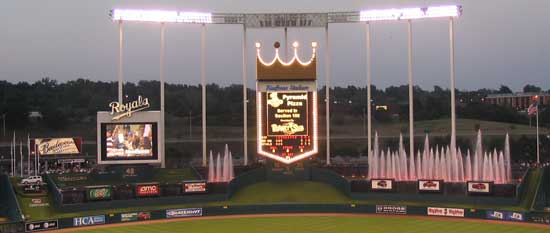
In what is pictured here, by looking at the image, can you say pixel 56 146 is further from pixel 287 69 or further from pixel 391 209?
pixel 391 209

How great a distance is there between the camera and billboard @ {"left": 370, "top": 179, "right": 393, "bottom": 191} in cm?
4738

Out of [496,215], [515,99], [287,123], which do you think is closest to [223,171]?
[287,123]

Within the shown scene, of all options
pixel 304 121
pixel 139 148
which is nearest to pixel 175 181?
pixel 139 148

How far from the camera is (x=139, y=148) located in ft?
164

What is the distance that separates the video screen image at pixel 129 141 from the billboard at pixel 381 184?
58.4ft

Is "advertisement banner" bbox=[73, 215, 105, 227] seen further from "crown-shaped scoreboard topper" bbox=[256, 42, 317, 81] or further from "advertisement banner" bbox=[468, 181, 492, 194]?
"advertisement banner" bbox=[468, 181, 492, 194]

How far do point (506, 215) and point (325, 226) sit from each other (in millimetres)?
11809

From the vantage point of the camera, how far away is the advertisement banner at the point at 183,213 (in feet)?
145

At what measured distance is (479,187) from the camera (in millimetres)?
44062

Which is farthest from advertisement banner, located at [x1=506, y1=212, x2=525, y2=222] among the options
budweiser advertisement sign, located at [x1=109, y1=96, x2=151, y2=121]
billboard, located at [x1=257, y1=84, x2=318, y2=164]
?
budweiser advertisement sign, located at [x1=109, y1=96, x2=151, y2=121]

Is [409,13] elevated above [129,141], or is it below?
above

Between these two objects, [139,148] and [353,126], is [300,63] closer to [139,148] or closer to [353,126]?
[139,148]

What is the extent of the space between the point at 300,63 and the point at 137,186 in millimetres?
16090

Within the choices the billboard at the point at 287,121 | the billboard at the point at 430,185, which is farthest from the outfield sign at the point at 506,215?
the billboard at the point at 287,121
